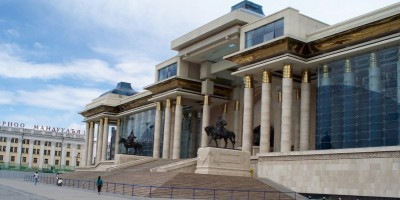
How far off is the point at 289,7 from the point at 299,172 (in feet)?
44.8

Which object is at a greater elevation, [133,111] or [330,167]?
[133,111]

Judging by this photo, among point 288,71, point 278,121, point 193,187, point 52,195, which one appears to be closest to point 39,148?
point 278,121

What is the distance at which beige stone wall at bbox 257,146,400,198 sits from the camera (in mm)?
29641

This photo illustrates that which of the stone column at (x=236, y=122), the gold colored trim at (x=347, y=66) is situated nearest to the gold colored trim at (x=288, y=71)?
the gold colored trim at (x=347, y=66)

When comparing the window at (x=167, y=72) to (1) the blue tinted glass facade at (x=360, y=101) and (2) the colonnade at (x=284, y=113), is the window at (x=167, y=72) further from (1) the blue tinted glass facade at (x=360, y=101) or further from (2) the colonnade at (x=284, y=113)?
(1) the blue tinted glass facade at (x=360, y=101)

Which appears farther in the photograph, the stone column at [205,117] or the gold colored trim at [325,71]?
the stone column at [205,117]

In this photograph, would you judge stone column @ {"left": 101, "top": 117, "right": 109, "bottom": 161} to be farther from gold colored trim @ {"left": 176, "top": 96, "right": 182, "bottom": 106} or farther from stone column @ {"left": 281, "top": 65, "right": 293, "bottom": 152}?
stone column @ {"left": 281, "top": 65, "right": 293, "bottom": 152}

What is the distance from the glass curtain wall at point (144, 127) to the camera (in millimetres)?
66250

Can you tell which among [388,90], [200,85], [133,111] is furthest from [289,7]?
[133,111]

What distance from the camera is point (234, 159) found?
4016 cm

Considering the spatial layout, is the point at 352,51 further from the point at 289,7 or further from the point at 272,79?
the point at 272,79

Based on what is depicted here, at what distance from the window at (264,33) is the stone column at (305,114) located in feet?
13.5

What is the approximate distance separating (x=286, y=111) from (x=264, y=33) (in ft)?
23.9

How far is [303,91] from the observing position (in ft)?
137
